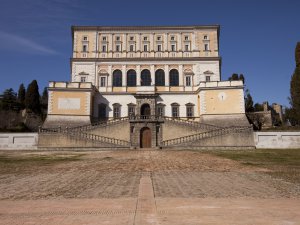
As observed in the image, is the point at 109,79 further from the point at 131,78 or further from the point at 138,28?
the point at 138,28

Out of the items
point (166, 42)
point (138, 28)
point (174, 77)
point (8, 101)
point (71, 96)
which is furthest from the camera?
point (8, 101)

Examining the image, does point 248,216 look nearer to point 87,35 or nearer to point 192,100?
point 192,100

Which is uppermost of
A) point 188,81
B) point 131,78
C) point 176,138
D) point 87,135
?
point 131,78

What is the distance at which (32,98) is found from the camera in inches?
2361

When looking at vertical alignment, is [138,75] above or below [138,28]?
below

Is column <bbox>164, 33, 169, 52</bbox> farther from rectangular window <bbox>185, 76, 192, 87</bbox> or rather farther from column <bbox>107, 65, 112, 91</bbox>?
column <bbox>107, 65, 112, 91</bbox>

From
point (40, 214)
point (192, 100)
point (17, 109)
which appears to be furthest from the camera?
point (17, 109)

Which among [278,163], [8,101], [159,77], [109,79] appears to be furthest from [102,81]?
[278,163]

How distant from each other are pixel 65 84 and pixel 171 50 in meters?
20.0

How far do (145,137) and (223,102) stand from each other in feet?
46.3

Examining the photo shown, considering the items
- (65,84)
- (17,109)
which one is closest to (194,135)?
(65,84)

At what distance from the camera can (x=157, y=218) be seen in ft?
17.7

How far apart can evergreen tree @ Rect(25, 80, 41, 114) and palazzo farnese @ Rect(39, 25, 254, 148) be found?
18077 mm

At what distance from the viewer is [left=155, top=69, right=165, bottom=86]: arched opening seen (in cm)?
4772
